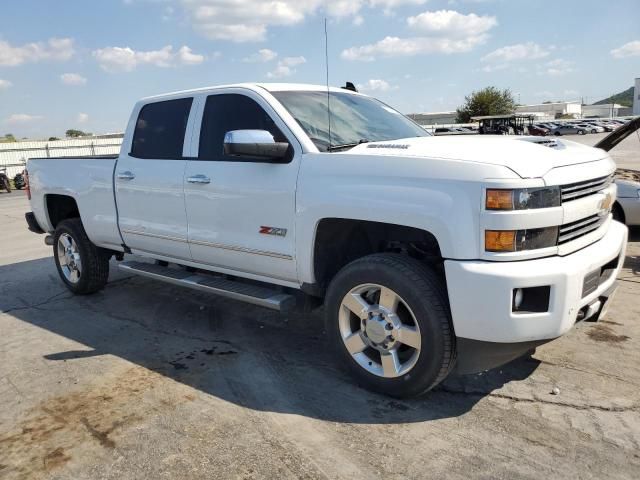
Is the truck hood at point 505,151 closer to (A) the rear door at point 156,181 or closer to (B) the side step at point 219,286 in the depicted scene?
(B) the side step at point 219,286

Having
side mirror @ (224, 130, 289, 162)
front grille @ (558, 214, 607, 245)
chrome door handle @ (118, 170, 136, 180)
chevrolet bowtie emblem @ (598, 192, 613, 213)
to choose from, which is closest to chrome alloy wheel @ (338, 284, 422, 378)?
front grille @ (558, 214, 607, 245)

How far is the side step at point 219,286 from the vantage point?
12.9 feet

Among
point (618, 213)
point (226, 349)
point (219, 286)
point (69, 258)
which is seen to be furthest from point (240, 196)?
point (618, 213)

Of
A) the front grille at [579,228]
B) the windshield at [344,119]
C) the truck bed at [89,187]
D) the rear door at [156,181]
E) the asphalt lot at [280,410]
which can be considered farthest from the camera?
the truck bed at [89,187]

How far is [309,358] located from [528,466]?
5.96ft

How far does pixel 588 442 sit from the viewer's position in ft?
9.37

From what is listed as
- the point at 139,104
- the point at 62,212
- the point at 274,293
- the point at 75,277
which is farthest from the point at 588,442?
the point at 62,212

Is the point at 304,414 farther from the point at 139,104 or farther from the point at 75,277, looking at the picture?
the point at 75,277

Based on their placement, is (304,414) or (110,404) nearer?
(304,414)

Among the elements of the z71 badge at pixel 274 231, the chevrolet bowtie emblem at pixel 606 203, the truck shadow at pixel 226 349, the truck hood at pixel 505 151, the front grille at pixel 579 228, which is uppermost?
the truck hood at pixel 505 151

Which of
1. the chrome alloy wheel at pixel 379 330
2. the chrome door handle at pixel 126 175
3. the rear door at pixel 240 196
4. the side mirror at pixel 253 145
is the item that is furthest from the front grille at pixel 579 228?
the chrome door handle at pixel 126 175

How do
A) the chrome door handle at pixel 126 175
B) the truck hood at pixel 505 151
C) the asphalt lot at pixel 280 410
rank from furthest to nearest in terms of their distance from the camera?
the chrome door handle at pixel 126 175, the truck hood at pixel 505 151, the asphalt lot at pixel 280 410

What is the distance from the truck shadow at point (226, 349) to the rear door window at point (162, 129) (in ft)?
5.12

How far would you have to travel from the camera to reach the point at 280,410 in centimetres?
334
